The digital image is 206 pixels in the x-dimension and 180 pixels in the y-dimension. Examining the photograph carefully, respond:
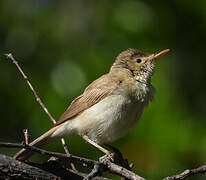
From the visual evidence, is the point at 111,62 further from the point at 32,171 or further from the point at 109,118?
the point at 32,171

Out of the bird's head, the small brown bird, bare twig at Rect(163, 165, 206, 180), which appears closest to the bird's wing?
the small brown bird

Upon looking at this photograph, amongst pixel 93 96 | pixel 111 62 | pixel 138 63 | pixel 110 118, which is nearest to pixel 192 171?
pixel 110 118

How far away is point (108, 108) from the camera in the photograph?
5047mm

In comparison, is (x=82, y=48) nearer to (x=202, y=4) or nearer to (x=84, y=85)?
(x=84, y=85)

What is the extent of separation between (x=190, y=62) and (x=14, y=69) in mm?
3008

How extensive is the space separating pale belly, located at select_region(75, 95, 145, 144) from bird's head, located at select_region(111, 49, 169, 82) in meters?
0.51

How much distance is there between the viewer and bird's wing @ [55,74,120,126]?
5.22 metres

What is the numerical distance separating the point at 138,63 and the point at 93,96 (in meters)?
0.76

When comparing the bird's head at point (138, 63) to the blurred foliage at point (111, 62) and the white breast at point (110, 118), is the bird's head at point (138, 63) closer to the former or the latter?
the white breast at point (110, 118)

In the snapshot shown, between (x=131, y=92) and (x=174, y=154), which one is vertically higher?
(x=131, y=92)

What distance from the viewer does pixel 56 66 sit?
24.5ft

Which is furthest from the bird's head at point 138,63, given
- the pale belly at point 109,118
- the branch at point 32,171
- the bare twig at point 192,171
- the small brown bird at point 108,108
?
the bare twig at point 192,171

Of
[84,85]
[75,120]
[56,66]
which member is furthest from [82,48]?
[75,120]

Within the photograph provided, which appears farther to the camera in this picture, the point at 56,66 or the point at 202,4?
the point at 56,66
